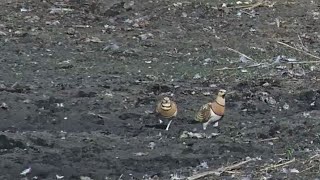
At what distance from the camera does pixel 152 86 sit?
240 inches

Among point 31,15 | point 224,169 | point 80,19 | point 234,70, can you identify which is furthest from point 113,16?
point 224,169

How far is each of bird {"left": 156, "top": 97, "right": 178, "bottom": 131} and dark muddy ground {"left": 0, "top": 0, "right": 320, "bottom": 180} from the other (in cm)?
13

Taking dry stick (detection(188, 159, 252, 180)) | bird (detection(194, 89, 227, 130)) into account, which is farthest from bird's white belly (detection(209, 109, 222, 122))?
dry stick (detection(188, 159, 252, 180))

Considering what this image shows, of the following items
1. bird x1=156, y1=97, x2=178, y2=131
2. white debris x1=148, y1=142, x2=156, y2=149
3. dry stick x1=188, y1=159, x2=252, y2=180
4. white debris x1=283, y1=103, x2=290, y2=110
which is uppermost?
dry stick x1=188, y1=159, x2=252, y2=180

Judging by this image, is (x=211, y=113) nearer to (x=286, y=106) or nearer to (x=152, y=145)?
(x=152, y=145)

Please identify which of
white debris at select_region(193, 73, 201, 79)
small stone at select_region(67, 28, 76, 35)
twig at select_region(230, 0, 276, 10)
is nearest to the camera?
white debris at select_region(193, 73, 201, 79)

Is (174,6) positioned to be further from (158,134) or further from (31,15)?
(158,134)

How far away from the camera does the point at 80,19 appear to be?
8.09 meters

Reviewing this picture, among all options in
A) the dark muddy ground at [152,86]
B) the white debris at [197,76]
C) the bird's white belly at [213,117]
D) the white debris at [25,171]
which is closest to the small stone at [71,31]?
the dark muddy ground at [152,86]

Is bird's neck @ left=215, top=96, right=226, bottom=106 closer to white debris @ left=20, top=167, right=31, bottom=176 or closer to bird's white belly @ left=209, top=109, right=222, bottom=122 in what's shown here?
bird's white belly @ left=209, top=109, right=222, bottom=122

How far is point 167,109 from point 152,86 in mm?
868

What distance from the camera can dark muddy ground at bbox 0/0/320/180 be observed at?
469cm

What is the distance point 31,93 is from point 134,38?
1964 mm

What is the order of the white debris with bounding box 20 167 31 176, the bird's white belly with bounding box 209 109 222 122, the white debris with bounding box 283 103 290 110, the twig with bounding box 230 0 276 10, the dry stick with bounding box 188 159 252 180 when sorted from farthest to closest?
1. the twig with bounding box 230 0 276 10
2. the white debris with bounding box 283 103 290 110
3. the bird's white belly with bounding box 209 109 222 122
4. the white debris with bounding box 20 167 31 176
5. the dry stick with bounding box 188 159 252 180
